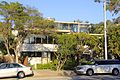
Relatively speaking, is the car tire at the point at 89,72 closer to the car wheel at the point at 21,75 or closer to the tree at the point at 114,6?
the car wheel at the point at 21,75

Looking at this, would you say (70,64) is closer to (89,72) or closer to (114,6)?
(89,72)

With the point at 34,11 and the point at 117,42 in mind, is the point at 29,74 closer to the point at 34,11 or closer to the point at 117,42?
the point at 34,11

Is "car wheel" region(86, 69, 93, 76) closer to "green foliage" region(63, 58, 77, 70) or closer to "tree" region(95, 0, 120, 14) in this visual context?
"green foliage" region(63, 58, 77, 70)

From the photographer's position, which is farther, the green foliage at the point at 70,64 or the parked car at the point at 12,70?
the green foliage at the point at 70,64

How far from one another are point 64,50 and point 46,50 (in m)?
16.1

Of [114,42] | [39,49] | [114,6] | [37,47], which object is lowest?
[39,49]

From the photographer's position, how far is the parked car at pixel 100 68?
34594 millimetres

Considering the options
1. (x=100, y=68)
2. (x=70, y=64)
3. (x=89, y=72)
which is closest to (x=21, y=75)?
(x=89, y=72)

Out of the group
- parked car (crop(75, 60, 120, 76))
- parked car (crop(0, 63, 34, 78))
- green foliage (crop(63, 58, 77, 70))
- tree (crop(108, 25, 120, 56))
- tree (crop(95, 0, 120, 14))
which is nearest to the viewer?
tree (crop(95, 0, 120, 14))

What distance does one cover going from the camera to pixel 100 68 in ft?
114

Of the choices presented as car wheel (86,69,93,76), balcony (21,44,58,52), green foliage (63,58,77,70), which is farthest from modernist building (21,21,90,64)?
car wheel (86,69,93,76)

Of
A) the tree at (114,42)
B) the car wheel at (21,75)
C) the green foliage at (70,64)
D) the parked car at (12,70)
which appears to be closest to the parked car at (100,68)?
the parked car at (12,70)

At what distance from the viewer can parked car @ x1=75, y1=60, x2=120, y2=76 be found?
113ft

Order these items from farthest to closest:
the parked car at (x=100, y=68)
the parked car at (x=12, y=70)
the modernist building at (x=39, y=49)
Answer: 1. the modernist building at (x=39, y=49)
2. the parked car at (x=100, y=68)
3. the parked car at (x=12, y=70)
